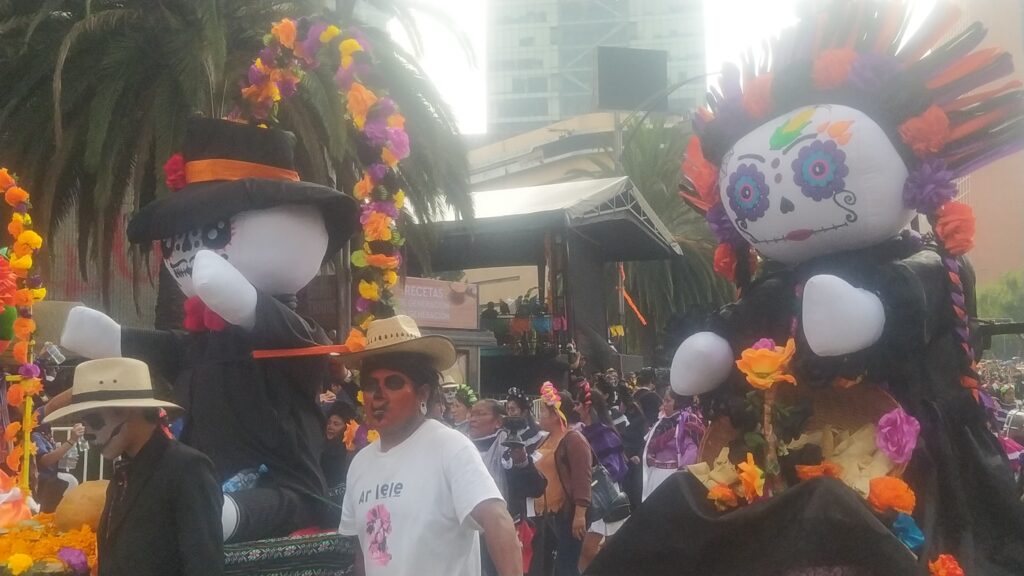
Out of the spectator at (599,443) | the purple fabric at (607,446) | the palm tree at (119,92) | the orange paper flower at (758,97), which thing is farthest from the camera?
the palm tree at (119,92)

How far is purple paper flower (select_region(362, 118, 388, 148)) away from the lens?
4.80 m

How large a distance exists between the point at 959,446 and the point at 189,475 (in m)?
2.61

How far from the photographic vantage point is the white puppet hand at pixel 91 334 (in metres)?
4.21

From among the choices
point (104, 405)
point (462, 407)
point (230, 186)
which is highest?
point (230, 186)

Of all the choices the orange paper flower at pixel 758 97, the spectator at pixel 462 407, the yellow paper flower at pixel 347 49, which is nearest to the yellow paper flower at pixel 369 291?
the yellow paper flower at pixel 347 49

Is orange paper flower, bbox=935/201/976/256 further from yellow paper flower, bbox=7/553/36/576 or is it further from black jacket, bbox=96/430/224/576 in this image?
yellow paper flower, bbox=7/553/36/576

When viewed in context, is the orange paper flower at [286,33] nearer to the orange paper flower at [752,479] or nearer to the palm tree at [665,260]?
the orange paper flower at [752,479]

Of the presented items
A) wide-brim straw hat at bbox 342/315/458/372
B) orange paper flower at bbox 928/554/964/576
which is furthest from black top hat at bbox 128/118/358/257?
orange paper flower at bbox 928/554/964/576

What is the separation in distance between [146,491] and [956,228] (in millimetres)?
2855

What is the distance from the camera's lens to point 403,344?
11.6ft

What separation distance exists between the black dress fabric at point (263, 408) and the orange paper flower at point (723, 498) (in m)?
1.59

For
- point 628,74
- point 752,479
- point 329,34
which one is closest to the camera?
point 752,479

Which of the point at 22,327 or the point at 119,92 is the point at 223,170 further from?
the point at 119,92

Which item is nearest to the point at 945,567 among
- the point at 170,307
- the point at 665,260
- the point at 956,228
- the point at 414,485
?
the point at 956,228
